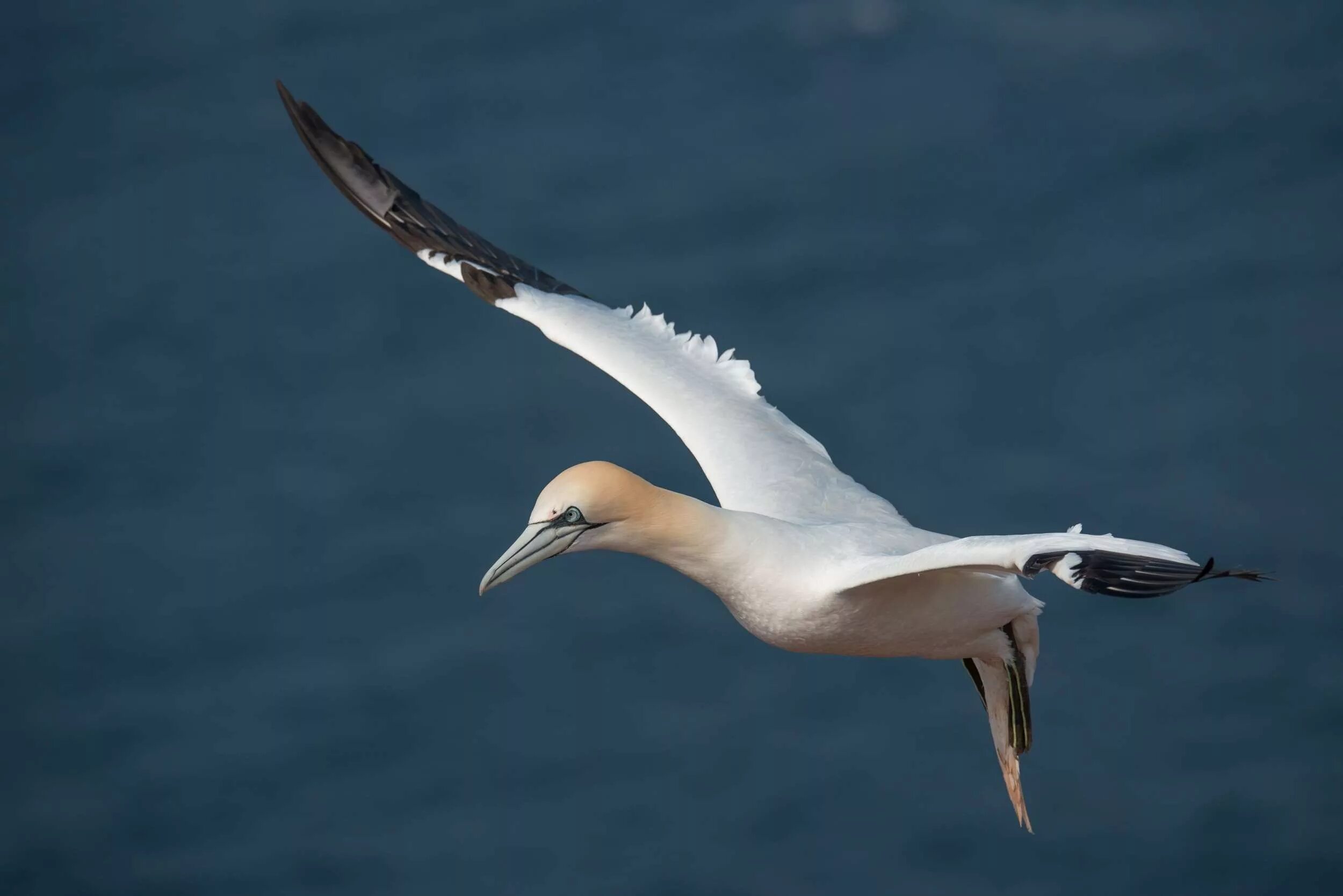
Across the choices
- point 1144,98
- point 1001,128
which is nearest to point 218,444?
point 1001,128

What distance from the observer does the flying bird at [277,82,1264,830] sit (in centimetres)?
946

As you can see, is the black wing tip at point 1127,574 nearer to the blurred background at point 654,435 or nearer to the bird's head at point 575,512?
the bird's head at point 575,512

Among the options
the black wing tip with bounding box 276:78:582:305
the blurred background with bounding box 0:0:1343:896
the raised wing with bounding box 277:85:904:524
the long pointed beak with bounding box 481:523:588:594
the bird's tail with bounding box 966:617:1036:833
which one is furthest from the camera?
the blurred background with bounding box 0:0:1343:896

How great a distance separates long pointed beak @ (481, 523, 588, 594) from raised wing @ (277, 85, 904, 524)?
62.3 inches

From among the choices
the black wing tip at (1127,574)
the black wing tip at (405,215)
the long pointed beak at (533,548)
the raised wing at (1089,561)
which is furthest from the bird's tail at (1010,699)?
the black wing tip at (405,215)

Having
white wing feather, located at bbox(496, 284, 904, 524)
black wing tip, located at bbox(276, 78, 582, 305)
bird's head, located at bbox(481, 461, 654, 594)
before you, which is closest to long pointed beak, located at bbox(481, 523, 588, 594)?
bird's head, located at bbox(481, 461, 654, 594)

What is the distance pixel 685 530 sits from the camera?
10.3 metres

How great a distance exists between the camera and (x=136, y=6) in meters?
28.9

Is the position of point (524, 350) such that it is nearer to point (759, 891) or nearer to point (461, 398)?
point (461, 398)

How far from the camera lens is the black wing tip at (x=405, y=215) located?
13211 mm

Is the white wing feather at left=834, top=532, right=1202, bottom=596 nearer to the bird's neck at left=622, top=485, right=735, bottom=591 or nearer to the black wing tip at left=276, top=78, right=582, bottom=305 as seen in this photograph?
the bird's neck at left=622, top=485, right=735, bottom=591

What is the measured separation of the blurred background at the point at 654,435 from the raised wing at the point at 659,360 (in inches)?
342

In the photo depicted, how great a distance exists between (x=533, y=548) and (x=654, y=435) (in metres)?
12.4

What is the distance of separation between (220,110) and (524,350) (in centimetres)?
586
